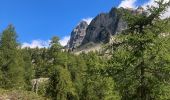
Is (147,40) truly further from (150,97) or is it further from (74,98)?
(74,98)

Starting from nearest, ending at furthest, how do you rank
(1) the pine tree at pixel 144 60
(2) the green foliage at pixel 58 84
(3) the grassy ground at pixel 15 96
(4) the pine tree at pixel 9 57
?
(1) the pine tree at pixel 144 60 < (3) the grassy ground at pixel 15 96 < (2) the green foliage at pixel 58 84 < (4) the pine tree at pixel 9 57

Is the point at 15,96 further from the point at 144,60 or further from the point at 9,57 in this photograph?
the point at 9,57

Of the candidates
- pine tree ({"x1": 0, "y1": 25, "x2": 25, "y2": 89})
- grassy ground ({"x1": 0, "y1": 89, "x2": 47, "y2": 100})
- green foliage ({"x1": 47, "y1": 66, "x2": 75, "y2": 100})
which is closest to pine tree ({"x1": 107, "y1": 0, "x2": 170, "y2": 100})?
grassy ground ({"x1": 0, "y1": 89, "x2": 47, "y2": 100})

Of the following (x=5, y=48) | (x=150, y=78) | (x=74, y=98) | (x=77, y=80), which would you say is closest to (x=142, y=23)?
(x=150, y=78)

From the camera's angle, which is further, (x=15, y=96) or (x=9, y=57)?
(x=9, y=57)

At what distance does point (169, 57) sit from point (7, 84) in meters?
50.1

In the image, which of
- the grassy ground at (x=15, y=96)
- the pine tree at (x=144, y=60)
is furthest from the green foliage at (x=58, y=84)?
the pine tree at (x=144, y=60)

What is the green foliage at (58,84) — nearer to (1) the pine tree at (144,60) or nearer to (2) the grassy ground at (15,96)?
(2) the grassy ground at (15,96)

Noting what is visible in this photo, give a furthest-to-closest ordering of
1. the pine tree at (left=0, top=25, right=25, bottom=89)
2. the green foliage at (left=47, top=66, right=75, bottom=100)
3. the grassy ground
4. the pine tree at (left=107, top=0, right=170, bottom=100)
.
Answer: the pine tree at (left=0, top=25, right=25, bottom=89) → the green foliage at (left=47, top=66, right=75, bottom=100) → the grassy ground → the pine tree at (left=107, top=0, right=170, bottom=100)

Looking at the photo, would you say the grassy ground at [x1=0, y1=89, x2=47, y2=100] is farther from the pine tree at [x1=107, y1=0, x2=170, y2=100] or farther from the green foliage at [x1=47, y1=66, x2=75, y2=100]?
the green foliage at [x1=47, y1=66, x2=75, y2=100]

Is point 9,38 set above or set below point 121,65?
above

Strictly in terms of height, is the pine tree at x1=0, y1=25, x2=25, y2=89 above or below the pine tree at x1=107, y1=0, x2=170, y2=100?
above

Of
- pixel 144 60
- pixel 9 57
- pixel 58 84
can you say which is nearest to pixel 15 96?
pixel 144 60

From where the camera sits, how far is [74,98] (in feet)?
266
